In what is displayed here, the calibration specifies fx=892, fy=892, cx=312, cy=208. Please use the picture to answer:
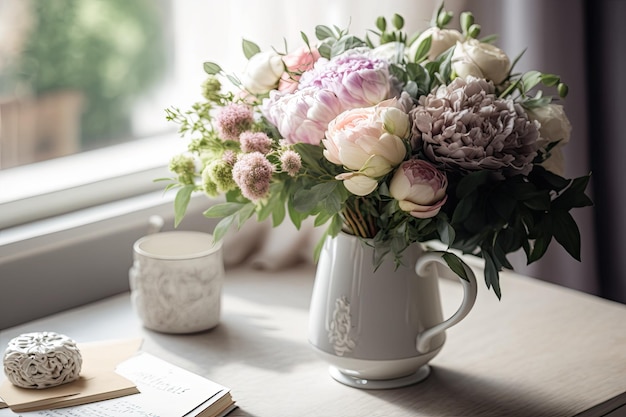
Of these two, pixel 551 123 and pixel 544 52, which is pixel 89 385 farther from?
pixel 544 52

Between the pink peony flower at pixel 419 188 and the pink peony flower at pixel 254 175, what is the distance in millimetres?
125

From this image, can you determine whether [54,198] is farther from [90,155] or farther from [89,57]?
[89,57]

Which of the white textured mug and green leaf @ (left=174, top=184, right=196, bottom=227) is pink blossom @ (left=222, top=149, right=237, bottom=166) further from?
the white textured mug

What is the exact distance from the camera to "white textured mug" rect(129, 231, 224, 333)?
1.15 metres

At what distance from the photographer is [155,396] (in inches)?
37.8

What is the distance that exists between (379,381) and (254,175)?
1.00 feet

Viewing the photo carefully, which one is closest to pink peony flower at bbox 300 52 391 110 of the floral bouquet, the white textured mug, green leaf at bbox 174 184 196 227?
the floral bouquet

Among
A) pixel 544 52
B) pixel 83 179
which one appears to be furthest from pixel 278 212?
pixel 544 52

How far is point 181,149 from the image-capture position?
1589 mm

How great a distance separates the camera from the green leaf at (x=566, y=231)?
3.08ft

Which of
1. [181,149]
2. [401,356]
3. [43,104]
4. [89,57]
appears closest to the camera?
[401,356]

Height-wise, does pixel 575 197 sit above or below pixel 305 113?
below

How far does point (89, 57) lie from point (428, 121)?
10.0 ft

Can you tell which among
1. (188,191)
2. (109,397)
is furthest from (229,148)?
(109,397)
